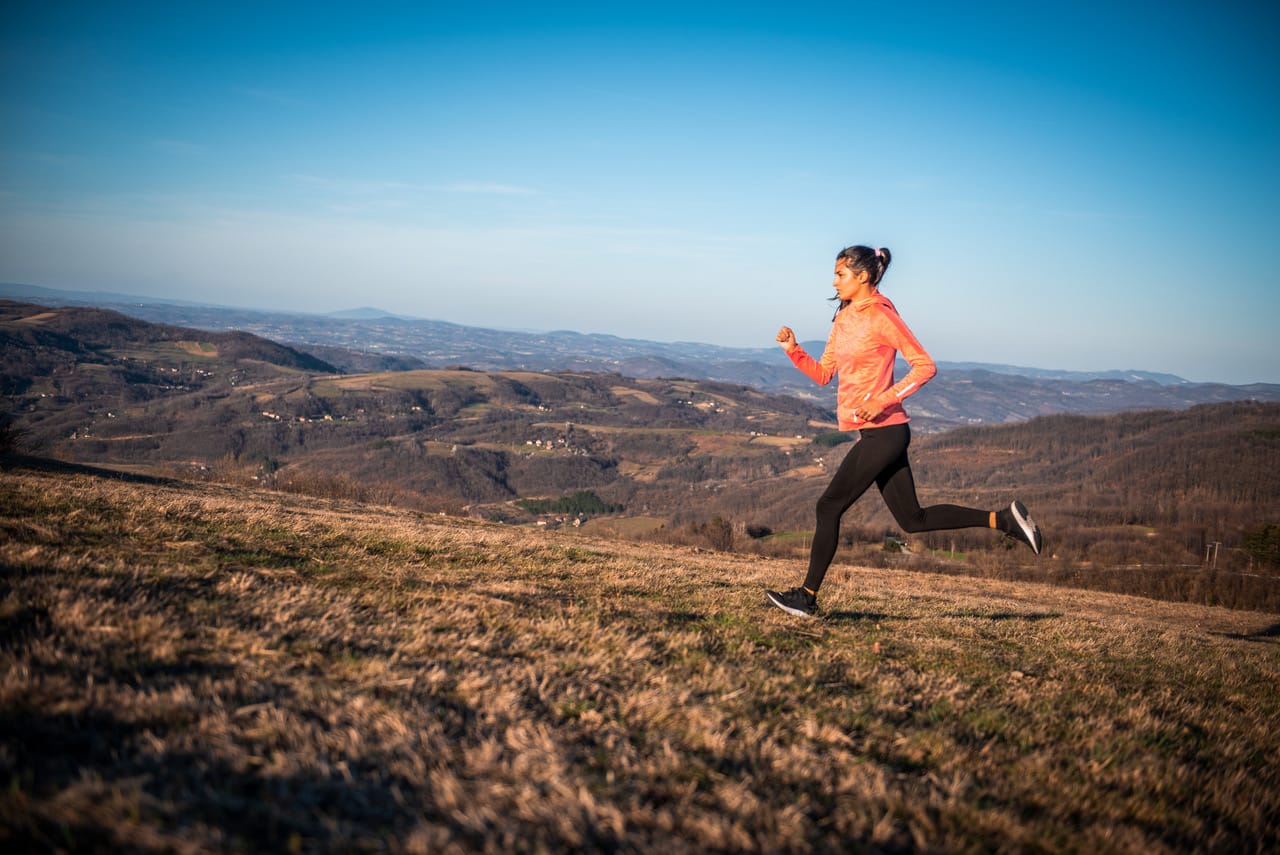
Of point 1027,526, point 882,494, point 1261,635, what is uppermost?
point 882,494

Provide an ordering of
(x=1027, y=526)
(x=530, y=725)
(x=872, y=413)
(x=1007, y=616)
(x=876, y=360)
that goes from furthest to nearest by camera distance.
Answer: (x=1007, y=616) < (x=1027, y=526) < (x=876, y=360) < (x=872, y=413) < (x=530, y=725)

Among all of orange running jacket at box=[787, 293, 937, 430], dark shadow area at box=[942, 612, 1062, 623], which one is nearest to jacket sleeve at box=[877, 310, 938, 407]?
orange running jacket at box=[787, 293, 937, 430]

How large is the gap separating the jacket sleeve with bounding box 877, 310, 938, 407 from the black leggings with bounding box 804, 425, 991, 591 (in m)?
0.29

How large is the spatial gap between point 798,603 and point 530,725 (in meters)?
3.99

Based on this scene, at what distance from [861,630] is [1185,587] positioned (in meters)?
42.1

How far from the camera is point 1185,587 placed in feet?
123

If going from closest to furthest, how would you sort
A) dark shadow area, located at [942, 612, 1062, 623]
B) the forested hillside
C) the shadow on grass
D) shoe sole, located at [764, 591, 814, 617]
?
shoe sole, located at [764, 591, 814, 617]
dark shadow area, located at [942, 612, 1062, 623]
the shadow on grass
the forested hillside

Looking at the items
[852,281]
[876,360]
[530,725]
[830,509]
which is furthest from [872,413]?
[530,725]

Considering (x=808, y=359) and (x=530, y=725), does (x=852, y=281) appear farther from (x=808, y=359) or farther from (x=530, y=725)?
(x=530, y=725)

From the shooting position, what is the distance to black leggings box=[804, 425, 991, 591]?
20.2 ft

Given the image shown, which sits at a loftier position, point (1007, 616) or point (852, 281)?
point (852, 281)

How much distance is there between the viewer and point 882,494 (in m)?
6.22

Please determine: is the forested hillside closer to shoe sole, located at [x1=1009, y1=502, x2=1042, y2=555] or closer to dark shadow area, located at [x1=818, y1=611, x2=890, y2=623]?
dark shadow area, located at [x1=818, y1=611, x2=890, y2=623]

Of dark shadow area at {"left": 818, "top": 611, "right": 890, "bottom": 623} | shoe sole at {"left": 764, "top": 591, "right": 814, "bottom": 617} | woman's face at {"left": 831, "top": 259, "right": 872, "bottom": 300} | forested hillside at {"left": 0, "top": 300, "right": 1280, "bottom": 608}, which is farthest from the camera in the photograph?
forested hillside at {"left": 0, "top": 300, "right": 1280, "bottom": 608}
